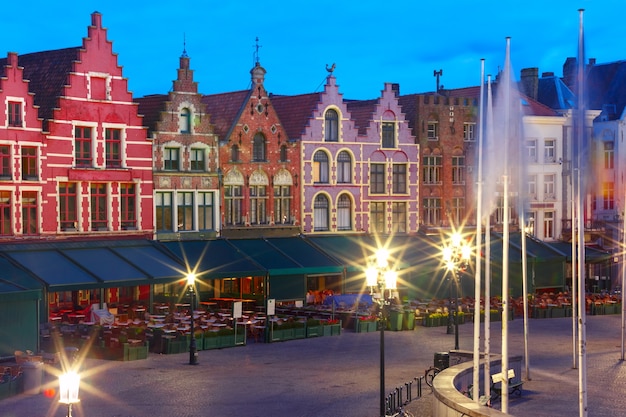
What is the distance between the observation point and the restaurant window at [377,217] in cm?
6197

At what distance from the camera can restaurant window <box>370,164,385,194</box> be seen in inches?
2445

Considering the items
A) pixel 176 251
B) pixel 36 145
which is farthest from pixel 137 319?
pixel 36 145

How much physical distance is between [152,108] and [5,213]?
1056cm

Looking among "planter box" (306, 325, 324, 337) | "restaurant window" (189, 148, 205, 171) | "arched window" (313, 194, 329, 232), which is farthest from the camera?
"arched window" (313, 194, 329, 232)

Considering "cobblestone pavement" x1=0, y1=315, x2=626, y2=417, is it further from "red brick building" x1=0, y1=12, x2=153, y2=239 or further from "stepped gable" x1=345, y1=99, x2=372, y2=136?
"stepped gable" x1=345, y1=99, x2=372, y2=136

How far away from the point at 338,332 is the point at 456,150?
21.2 metres

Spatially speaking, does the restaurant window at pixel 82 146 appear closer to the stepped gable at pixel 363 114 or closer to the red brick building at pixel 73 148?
the red brick building at pixel 73 148

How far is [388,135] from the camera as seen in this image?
6281 centimetres

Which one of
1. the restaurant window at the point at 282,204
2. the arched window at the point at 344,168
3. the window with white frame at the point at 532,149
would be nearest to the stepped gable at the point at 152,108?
the restaurant window at the point at 282,204

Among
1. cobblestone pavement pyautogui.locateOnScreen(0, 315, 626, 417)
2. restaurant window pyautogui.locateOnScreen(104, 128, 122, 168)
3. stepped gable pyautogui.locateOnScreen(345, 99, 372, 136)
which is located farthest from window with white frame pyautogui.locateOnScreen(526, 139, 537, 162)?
restaurant window pyautogui.locateOnScreen(104, 128, 122, 168)

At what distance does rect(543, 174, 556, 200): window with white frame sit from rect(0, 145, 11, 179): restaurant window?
35334 mm

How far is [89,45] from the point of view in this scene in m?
48.9

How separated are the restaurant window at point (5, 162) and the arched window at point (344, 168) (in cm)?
1975

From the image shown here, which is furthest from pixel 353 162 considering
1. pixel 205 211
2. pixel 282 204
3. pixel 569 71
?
pixel 569 71
